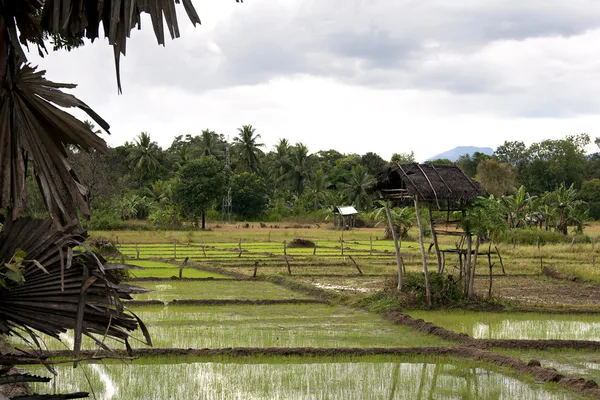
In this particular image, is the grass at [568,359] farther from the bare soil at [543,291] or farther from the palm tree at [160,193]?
the palm tree at [160,193]

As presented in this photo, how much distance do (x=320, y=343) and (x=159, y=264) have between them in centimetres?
1320

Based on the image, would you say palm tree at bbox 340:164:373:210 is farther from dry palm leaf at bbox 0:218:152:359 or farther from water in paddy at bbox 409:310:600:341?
dry palm leaf at bbox 0:218:152:359

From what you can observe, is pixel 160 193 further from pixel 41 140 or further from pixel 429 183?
pixel 41 140

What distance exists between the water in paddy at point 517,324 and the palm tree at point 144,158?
44.5 metres

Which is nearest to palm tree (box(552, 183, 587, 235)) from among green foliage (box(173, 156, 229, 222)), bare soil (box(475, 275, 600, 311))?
bare soil (box(475, 275, 600, 311))

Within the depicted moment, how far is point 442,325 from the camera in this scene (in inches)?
494

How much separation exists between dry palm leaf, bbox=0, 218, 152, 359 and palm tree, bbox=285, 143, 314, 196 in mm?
53233

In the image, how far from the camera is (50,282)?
3.75 metres

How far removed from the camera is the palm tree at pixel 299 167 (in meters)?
57.1

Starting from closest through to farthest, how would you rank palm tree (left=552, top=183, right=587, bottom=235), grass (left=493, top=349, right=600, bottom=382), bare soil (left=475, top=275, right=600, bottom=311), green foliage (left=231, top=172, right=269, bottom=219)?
grass (left=493, top=349, right=600, bottom=382) < bare soil (left=475, top=275, right=600, bottom=311) < palm tree (left=552, top=183, right=587, bottom=235) < green foliage (left=231, top=172, right=269, bottom=219)

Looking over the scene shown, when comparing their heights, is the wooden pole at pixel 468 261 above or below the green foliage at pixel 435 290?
above

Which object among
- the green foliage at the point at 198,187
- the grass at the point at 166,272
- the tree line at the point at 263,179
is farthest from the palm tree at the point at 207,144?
the grass at the point at 166,272

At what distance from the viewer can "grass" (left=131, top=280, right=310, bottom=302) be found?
1608 centimetres

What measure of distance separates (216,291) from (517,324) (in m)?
7.22
